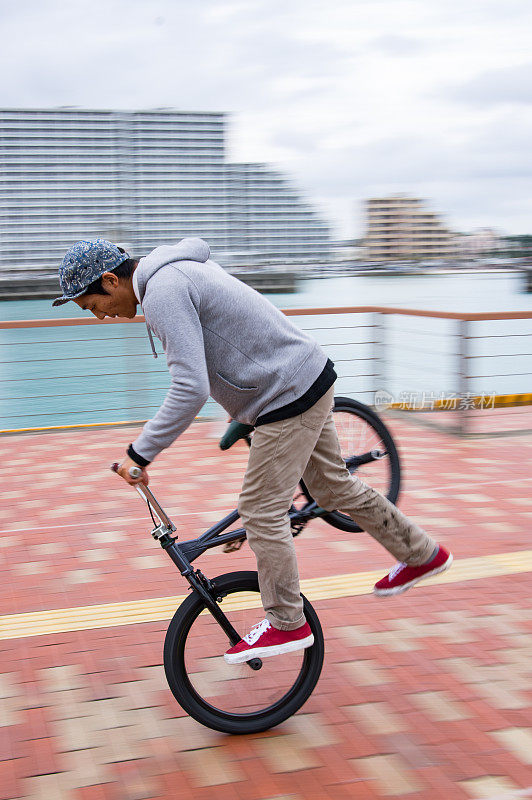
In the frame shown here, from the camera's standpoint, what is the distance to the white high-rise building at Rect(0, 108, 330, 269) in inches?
2414

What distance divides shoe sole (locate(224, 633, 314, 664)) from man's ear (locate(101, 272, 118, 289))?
1.21 meters

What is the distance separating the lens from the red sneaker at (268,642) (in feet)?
8.23

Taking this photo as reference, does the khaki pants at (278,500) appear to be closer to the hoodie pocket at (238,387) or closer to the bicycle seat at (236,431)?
the hoodie pocket at (238,387)

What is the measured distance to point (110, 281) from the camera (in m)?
2.36

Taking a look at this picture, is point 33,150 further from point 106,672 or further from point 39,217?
point 106,672

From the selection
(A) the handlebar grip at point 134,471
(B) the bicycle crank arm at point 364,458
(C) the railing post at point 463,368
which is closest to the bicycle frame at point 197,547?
(A) the handlebar grip at point 134,471

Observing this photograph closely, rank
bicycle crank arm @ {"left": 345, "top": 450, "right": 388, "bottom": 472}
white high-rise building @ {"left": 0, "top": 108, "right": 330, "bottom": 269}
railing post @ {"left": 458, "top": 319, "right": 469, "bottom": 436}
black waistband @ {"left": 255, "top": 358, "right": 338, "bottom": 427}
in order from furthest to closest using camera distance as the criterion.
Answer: white high-rise building @ {"left": 0, "top": 108, "right": 330, "bottom": 269}, railing post @ {"left": 458, "top": 319, "right": 469, "bottom": 436}, bicycle crank arm @ {"left": 345, "top": 450, "right": 388, "bottom": 472}, black waistband @ {"left": 255, "top": 358, "right": 338, "bottom": 427}

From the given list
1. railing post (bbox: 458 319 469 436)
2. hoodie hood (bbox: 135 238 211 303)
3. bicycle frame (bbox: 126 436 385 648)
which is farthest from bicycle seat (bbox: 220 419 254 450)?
railing post (bbox: 458 319 469 436)

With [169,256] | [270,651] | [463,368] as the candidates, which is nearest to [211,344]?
[169,256]

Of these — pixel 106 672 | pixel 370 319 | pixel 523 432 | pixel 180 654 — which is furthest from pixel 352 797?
pixel 370 319

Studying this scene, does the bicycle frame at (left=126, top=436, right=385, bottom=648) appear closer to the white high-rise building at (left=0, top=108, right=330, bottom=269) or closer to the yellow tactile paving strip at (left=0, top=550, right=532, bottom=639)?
the yellow tactile paving strip at (left=0, top=550, right=532, bottom=639)

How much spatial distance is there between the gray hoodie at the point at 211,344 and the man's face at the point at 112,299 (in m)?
0.08

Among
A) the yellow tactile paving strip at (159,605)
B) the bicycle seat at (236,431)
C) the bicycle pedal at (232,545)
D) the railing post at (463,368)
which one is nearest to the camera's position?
the bicycle pedal at (232,545)

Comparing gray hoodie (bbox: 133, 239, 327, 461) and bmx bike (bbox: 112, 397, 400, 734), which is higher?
gray hoodie (bbox: 133, 239, 327, 461)
